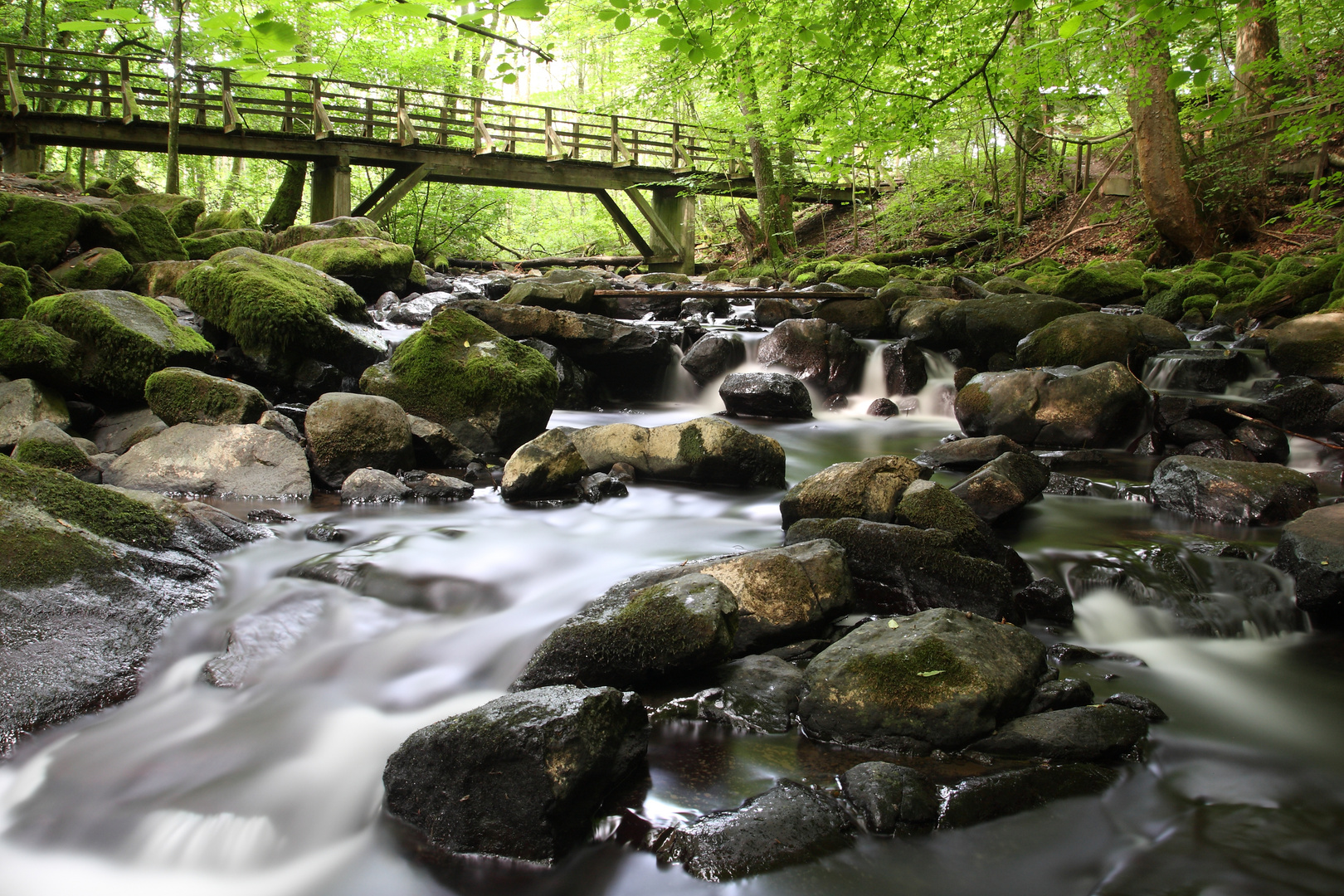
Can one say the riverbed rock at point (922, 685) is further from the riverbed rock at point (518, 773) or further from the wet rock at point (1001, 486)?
the wet rock at point (1001, 486)

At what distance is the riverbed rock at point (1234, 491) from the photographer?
5.09 meters

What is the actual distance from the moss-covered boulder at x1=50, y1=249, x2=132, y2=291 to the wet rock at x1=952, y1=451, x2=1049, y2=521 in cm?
939

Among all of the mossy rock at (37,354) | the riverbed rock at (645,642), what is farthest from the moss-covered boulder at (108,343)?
the riverbed rock at (645,642)

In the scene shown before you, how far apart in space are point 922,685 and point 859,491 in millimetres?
2001

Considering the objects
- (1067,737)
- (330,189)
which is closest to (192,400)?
(1067,737)

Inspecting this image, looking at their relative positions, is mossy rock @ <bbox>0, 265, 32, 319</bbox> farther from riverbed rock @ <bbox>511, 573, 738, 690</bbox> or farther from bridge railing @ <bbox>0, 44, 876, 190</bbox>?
bridge railing @ <bbox>0, 44, 876, 190</bbox>

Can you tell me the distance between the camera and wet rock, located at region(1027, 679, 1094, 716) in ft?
9.43

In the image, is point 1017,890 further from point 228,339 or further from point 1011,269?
point 1011,269

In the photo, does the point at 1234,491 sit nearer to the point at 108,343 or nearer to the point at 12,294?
the point at 108,343

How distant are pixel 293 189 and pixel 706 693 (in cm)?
1909

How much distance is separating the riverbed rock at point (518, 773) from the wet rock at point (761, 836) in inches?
11.5

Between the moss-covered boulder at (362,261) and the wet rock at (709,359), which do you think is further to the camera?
the moss-covered boulder at (362,261)

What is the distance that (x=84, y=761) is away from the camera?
2.67 m

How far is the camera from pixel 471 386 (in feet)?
22.0
